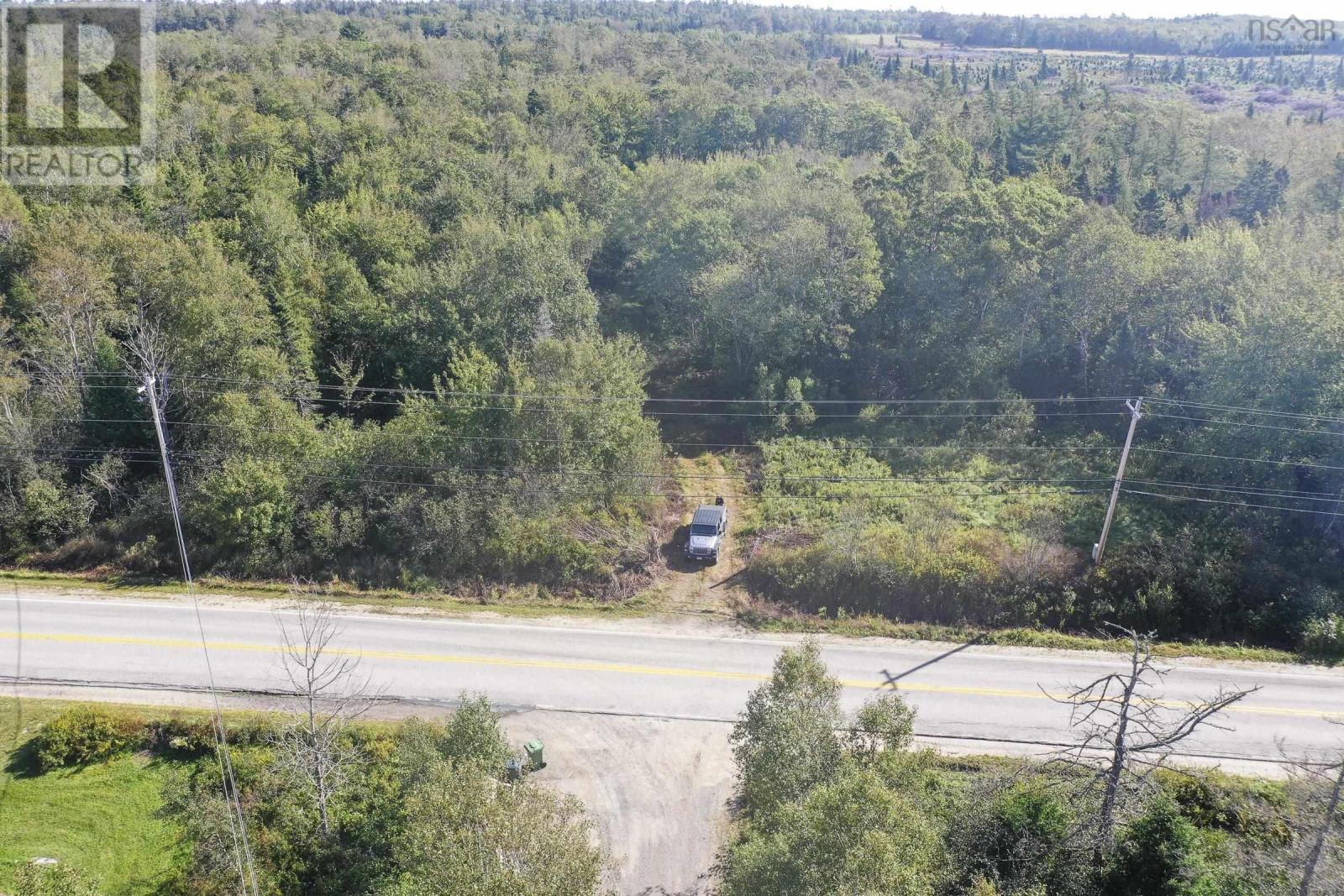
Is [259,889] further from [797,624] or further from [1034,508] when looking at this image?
[1034,508]

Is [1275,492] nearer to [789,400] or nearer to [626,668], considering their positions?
[789,400]

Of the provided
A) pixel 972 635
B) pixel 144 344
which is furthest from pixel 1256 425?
pixel 144 344

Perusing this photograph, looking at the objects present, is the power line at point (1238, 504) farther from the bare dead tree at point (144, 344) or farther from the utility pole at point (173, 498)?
the bare dead tree at point (144, 344)

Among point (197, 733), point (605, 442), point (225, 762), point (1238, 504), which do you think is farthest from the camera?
point (605, 442)

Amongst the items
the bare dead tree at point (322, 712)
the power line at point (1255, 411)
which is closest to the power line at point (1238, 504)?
the power line at point (1255, 411)

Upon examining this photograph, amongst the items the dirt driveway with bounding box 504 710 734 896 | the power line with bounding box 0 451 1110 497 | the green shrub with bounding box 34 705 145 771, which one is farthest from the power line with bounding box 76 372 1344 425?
the green shrub with bounding box 34 705 145 771
